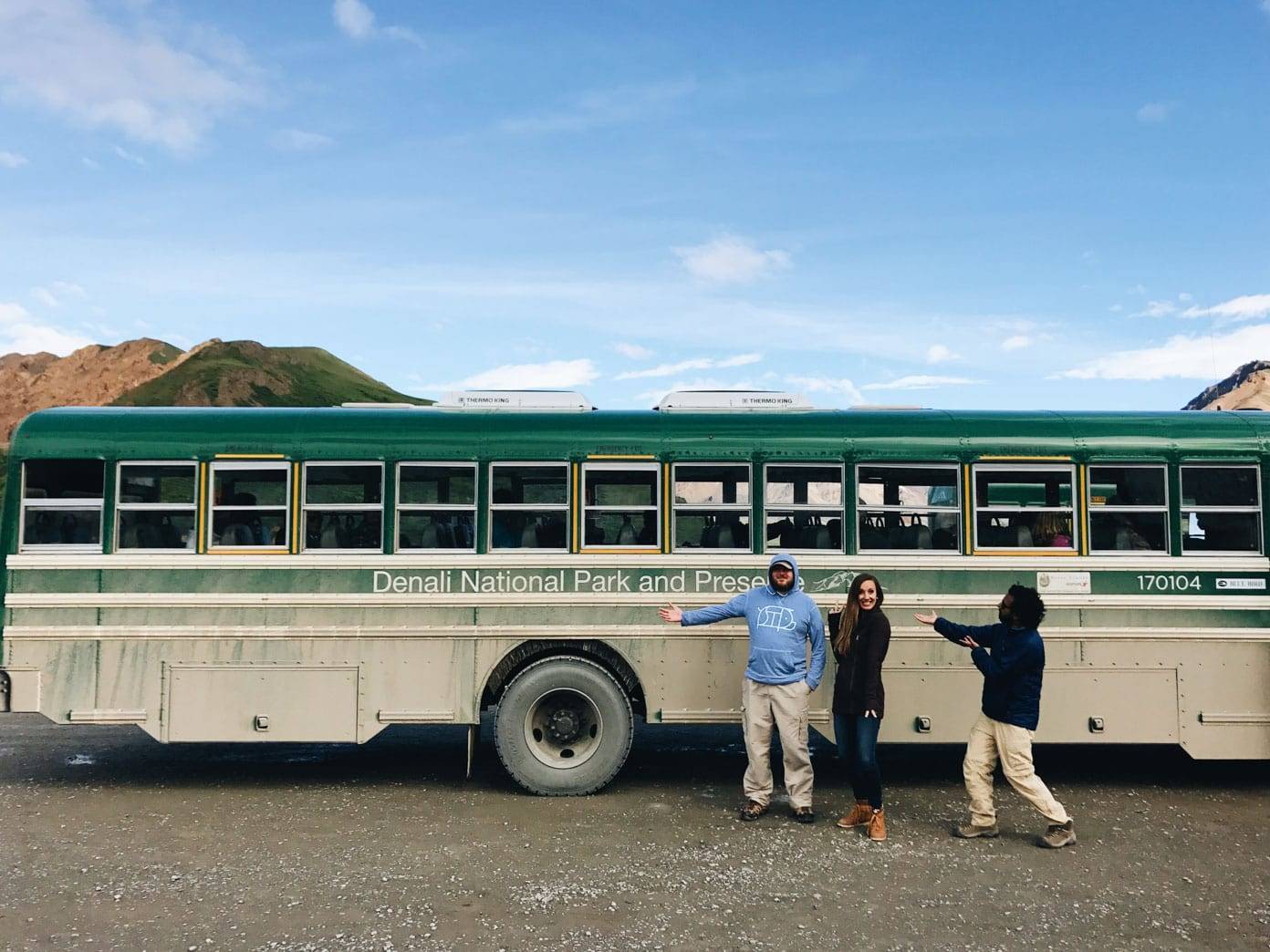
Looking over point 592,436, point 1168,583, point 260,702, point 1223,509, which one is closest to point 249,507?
point 260,702

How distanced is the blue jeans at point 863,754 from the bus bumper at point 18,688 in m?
6.53

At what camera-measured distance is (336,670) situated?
25.9ft

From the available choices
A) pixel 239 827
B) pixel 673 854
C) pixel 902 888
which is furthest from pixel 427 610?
pixel 902 888

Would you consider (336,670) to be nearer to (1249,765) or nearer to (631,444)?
(631,444)

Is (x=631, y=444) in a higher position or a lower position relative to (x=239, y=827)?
higher

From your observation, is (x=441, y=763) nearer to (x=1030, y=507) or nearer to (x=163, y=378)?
(x=1030, y=507)

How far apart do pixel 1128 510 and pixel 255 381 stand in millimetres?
156087

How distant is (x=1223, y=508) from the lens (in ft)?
26.5

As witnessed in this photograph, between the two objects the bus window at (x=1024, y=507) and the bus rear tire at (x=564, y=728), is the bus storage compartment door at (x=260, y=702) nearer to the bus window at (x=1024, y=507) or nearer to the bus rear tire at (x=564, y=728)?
the bus rear tire at (x=564, y=728)

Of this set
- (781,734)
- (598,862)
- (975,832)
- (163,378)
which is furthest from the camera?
(163,378)

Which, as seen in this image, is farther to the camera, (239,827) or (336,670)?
(336,670)

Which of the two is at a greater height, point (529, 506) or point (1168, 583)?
point (529, 506)

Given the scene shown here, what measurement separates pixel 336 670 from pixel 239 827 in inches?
53.8

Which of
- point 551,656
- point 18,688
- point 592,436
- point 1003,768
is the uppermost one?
point 592,436
